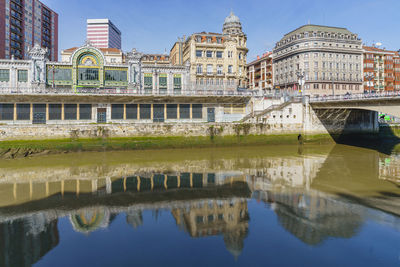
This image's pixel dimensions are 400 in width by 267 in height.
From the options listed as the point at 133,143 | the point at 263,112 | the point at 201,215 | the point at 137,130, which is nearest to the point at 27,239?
the point at 201,215

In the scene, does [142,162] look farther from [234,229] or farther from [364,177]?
[364,177]

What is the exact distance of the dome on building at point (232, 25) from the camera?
63.6 m

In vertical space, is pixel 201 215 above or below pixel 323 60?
below

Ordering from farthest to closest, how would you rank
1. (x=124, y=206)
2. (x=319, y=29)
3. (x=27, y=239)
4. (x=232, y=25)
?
(x=319, y=29)
(x=232, y=25)
(x=124, y=206)
(x=27, y=239)

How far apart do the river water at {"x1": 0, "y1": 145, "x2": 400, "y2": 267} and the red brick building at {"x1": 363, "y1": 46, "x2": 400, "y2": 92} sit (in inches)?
2807

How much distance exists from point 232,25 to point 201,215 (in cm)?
5972

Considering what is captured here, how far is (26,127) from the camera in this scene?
33.8m

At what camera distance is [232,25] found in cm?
6419

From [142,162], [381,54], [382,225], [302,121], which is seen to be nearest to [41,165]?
[142,162]

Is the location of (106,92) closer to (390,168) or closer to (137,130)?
(137,130)

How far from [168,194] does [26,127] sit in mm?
26710

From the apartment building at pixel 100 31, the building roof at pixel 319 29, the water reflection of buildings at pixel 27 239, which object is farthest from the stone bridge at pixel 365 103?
the apartment building at pixel 100 31

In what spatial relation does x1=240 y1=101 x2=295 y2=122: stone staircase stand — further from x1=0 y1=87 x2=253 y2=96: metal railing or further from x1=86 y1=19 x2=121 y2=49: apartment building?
x1=86 y1=19 x2=121 y2=49: apartment building

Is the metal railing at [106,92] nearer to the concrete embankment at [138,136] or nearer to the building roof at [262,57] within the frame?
the concrete embankment at [138,136]
